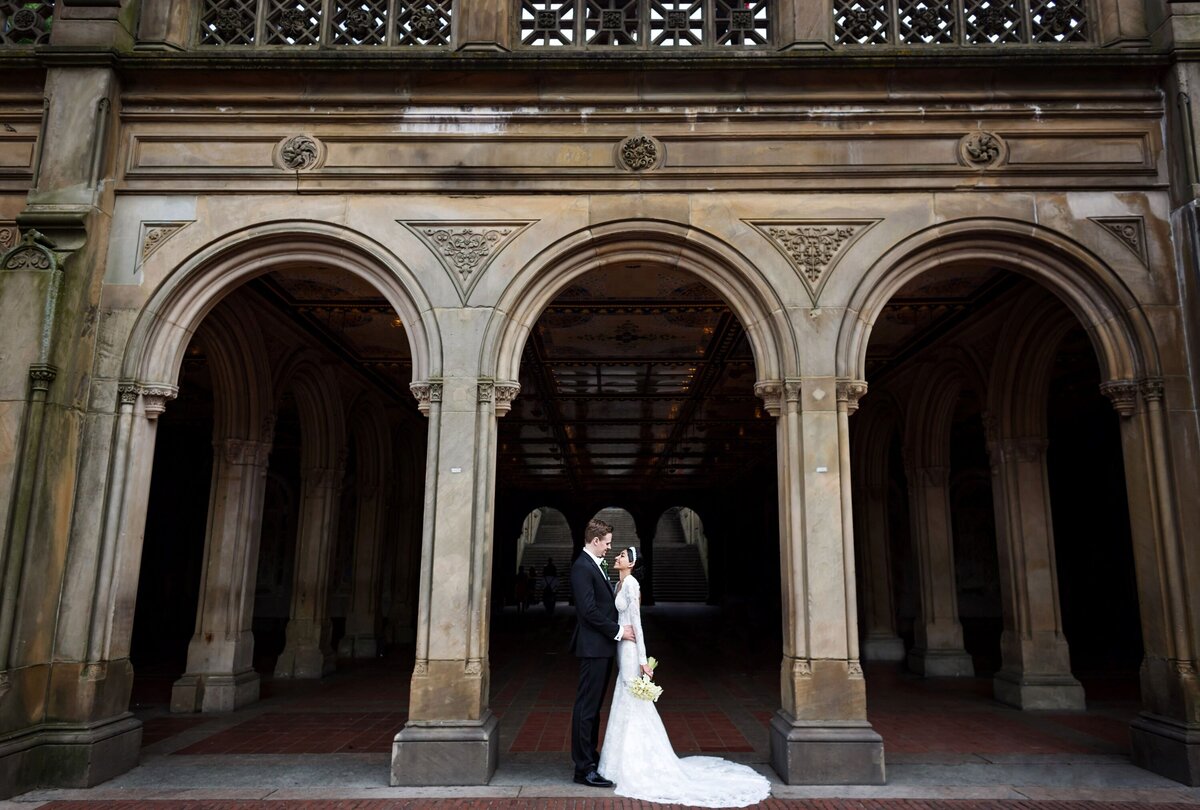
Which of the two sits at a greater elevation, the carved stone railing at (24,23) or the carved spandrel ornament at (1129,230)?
the carved stone railing at (24,23)

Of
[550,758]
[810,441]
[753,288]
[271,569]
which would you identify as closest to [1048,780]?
[810,441]

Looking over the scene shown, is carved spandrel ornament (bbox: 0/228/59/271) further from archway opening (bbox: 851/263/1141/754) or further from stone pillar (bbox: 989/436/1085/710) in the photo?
stone pillar (bbox: 989/436/1085/710)

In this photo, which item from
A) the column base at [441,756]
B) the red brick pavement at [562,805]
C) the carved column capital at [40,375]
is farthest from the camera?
the carved column capital at [40,375]

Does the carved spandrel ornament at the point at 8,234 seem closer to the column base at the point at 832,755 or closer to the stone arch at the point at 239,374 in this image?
the stone arch at the point at 239,374

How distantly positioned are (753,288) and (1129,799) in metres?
4.96

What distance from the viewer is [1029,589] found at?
9648 millimetres

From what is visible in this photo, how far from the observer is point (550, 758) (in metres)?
6.96

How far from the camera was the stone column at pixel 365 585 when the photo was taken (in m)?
14.0

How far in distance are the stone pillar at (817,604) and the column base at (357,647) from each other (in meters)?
9.30

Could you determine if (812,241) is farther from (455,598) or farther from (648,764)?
(648,764)

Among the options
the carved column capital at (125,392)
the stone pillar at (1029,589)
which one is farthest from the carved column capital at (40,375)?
the stone pillar at (1029,589)

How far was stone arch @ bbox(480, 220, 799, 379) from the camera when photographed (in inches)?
283

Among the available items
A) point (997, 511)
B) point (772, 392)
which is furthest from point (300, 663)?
point (997, 511)

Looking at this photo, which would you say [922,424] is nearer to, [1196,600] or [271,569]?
[1196,600]
